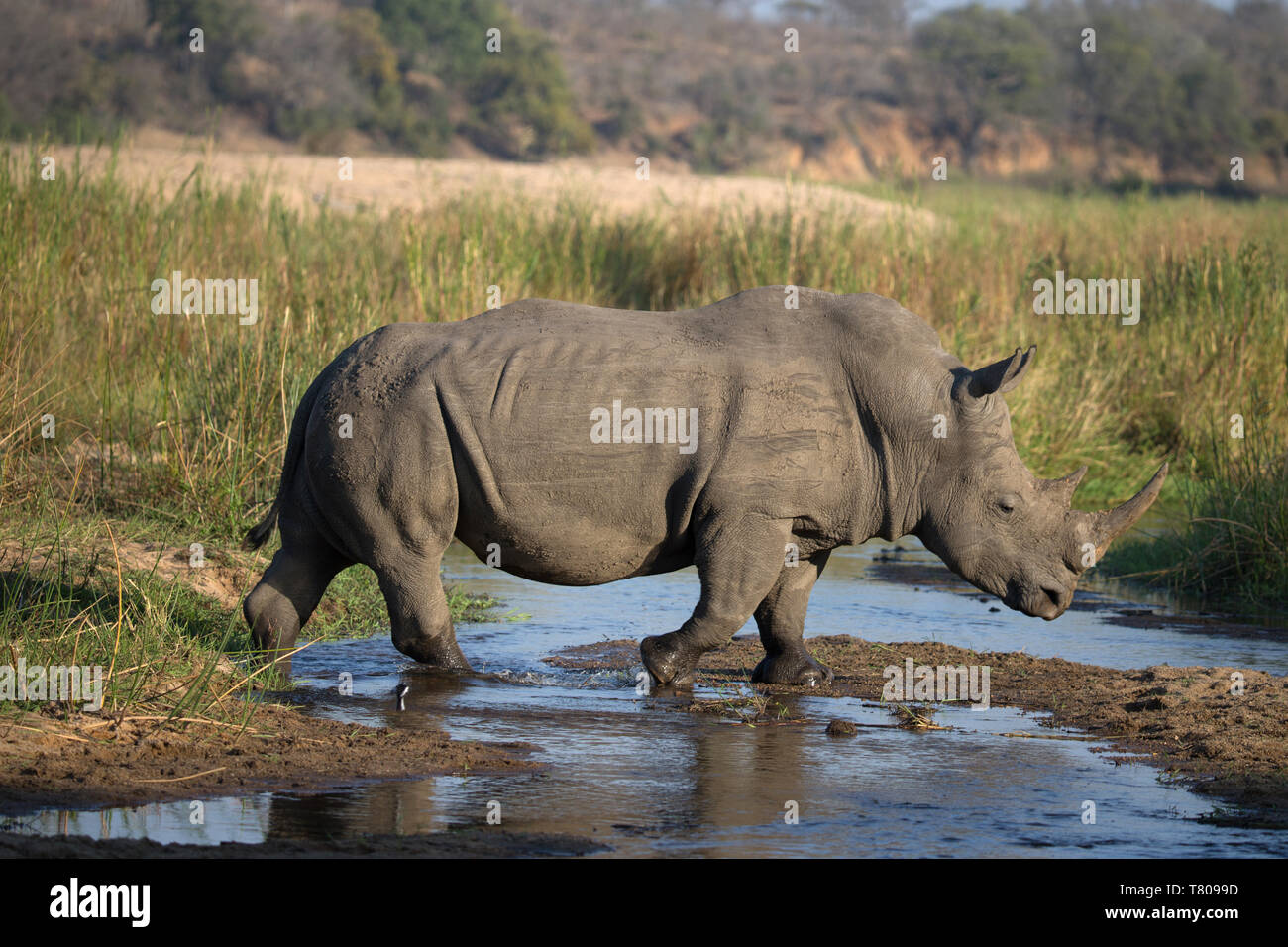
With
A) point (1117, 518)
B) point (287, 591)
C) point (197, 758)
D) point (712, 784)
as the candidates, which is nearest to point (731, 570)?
point (712, 784)

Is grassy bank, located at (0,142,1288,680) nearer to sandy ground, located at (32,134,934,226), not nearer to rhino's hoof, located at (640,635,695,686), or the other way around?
rhino's hoof, located at (640,635,695,686)

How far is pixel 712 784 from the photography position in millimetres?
5402

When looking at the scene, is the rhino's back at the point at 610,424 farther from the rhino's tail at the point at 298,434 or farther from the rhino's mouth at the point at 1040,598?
the rhino's mouth at the point at 1040,598

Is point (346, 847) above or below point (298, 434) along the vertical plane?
below

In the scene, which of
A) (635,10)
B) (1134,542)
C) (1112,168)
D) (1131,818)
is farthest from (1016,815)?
(635,10)

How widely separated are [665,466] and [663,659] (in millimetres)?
844

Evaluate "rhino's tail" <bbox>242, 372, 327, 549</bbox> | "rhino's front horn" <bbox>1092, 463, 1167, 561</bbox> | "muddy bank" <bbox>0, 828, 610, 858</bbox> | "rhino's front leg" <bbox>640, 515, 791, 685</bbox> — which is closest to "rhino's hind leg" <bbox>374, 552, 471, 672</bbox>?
"rhino's tail" <bbox>242, 372, 327, 549</bbox>

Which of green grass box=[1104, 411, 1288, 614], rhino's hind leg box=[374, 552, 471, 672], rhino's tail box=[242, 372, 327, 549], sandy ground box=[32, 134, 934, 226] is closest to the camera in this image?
rhino's hind leg box=[374, 552, 471, 672]

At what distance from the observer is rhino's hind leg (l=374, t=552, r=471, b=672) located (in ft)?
21.5

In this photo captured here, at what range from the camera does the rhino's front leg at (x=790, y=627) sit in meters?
6.99

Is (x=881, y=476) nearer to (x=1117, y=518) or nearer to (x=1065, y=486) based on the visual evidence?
(x=1065, y=486)

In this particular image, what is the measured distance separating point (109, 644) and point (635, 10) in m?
53.0

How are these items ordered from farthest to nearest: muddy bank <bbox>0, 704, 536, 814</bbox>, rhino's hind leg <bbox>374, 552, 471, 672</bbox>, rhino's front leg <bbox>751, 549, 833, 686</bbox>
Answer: rhino's front leg <bbox>751, 549, 833, 686</bbox> < rhino's hind leg <bbox>374, 552, 471, 672</bbox> < muddy bank <bbox>0, 704, 536, 814</bbox>

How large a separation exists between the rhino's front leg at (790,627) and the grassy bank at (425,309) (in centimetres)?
227
